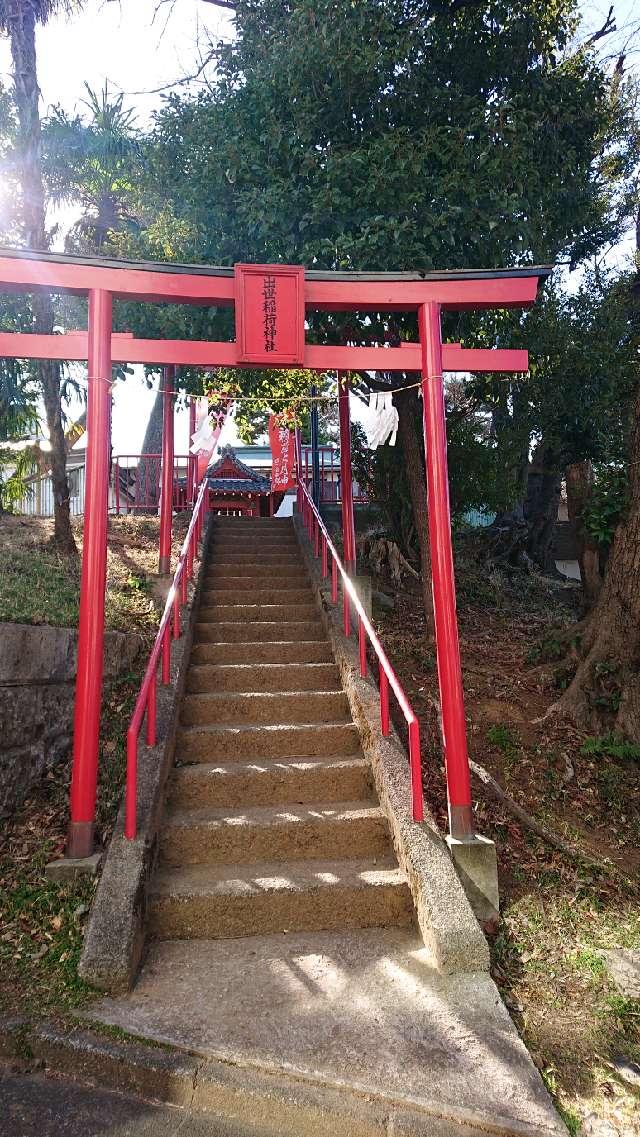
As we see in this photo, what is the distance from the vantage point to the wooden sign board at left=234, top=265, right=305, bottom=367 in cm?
546

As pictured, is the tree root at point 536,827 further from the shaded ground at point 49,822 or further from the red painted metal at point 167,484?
the red painted metal at point 167,484

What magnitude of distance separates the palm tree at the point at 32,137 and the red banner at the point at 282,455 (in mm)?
7144

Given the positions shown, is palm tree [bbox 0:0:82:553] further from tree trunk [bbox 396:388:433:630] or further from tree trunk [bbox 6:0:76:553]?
tree trunk [bbox 396:388:433:630]

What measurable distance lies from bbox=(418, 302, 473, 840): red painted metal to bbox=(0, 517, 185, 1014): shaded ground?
2543 mm

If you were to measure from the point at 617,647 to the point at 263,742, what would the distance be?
153 inches

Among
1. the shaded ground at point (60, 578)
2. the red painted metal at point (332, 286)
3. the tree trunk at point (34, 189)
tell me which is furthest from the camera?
the tree trunk at point (34, 189)

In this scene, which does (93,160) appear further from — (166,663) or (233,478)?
(166,663)

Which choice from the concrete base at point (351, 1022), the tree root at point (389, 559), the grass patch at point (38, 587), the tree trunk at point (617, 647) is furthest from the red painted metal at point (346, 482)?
the concrete base at point (351, 1022)

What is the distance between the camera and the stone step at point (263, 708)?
6402 mm

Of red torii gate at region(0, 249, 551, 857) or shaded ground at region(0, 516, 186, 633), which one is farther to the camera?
shaded ground at region(0, 516, 186, 633)

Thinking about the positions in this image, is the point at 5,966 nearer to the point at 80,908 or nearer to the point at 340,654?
the point at 80,908

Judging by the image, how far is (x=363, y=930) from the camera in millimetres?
4527

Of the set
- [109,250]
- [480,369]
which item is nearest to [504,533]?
[480,369]

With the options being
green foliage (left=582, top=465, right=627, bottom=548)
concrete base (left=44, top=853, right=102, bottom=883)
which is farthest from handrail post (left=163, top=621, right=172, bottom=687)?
green foliage (left=582, top=465, right=627, bottom=548)
